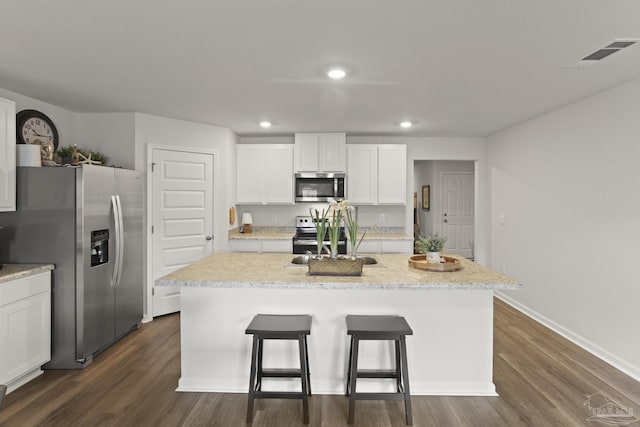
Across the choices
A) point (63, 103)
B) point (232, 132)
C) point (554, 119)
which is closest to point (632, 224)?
point (554, 119)

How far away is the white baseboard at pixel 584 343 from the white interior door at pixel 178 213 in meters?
3.97

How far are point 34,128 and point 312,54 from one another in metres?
3.01

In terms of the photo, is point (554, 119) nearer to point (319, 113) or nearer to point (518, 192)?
point (518, 192)

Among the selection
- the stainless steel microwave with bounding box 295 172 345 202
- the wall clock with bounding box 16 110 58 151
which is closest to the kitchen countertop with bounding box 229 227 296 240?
the stainless steel microwave with bounding box 295 172 345 202

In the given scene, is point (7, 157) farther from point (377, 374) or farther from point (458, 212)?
point (458, 212)

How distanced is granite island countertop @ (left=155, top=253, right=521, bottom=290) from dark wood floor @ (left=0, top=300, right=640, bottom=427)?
67cm

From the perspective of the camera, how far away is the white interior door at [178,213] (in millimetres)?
4430

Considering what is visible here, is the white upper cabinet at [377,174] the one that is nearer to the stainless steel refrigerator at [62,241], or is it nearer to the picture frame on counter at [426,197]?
the stainless steel refrigerator at [62,241]

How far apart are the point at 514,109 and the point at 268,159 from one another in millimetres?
3126

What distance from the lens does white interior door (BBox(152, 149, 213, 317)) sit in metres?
4.43

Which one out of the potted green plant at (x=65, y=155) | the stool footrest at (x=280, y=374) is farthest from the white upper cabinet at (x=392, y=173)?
the potted green plant at (x=65, y=155)

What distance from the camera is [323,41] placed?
2363mm

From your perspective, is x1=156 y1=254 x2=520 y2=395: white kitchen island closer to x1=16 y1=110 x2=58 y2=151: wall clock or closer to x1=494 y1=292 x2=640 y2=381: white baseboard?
x1=494 y1=292 x2=640 y2=381: white baseboard

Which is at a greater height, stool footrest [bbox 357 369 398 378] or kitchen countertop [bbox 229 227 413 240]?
kitchen countertop [bbox 229 227 413 240]
